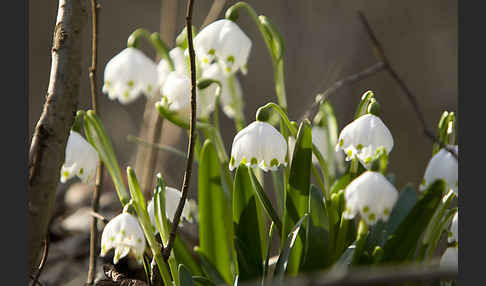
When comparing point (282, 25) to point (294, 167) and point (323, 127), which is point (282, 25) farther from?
point (294, 167)

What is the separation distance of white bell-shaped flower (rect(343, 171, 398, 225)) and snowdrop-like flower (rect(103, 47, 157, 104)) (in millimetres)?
553

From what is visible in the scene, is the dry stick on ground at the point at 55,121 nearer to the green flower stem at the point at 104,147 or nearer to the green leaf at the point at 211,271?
the green flower stem at the point at 104,147

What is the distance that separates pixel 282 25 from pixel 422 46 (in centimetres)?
64

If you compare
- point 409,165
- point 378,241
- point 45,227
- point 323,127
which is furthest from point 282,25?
point 45,227

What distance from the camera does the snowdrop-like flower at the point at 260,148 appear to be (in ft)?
2.72

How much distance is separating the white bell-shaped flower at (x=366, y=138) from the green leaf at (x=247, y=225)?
188 millimetres

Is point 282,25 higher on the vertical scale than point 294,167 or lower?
higher

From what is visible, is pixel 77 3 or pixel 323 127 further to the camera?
pixel 323 127

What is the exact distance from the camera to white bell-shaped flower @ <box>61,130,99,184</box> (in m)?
0.89

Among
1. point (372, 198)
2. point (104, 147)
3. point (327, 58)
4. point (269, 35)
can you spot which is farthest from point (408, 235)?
point (327, 58)

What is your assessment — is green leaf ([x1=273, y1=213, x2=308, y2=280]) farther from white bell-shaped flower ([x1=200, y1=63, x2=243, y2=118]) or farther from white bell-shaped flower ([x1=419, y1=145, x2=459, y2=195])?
white bell-shaped flower ([x1=200, y1=63, x2=243, y2=118])

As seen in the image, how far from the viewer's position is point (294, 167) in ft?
2.90

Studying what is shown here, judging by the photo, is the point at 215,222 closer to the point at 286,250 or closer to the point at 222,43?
the point at 286,250
